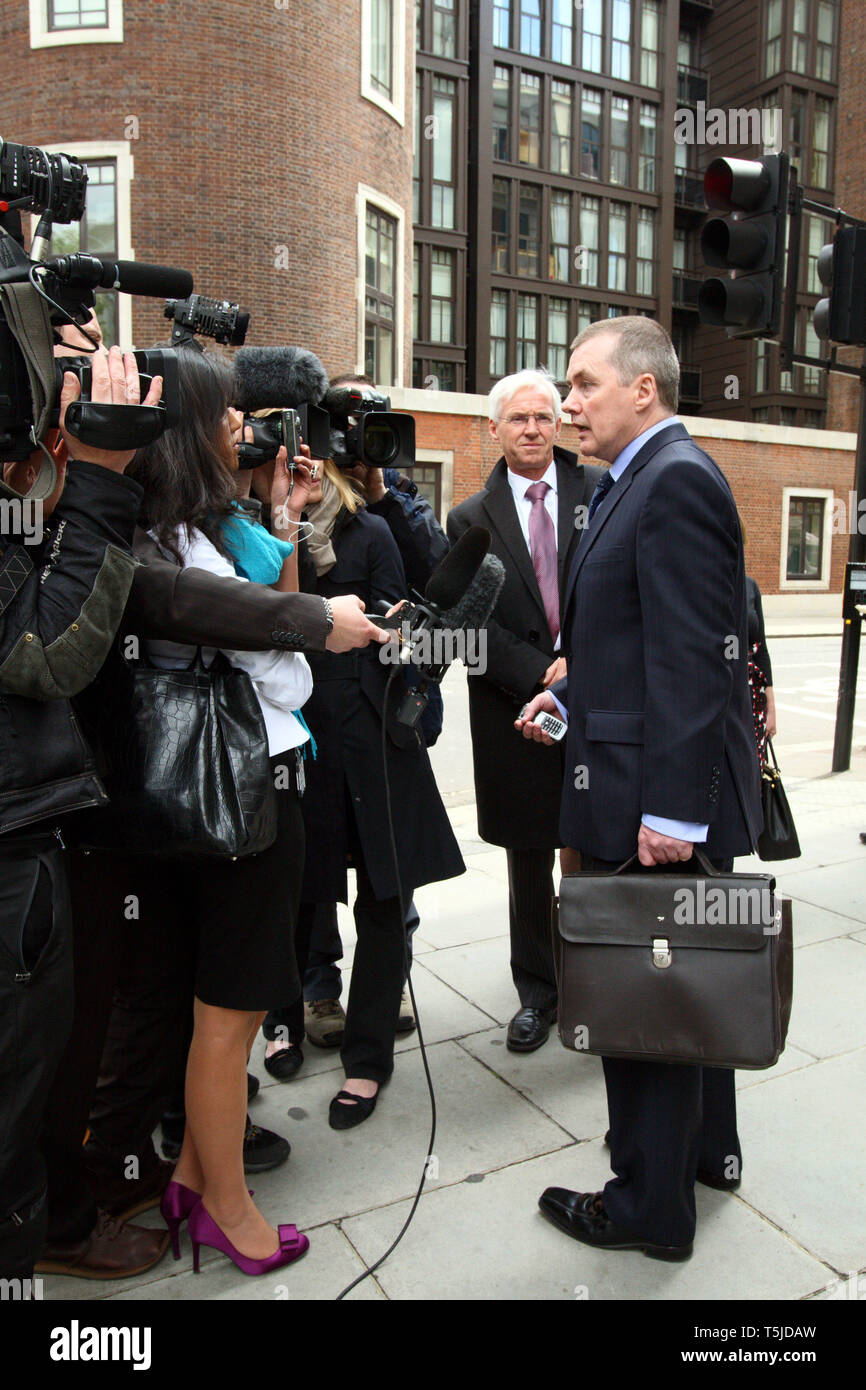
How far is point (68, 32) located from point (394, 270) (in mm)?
7265

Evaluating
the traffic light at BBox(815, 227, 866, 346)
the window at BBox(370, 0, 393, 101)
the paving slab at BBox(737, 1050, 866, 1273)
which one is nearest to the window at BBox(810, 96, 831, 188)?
the window at BBox(370, 0, 393, 101)

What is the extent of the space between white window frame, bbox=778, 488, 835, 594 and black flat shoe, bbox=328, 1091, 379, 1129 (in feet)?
91.4

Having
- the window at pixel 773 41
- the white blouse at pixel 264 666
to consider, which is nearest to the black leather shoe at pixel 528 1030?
the white blouse at pixel 264 666

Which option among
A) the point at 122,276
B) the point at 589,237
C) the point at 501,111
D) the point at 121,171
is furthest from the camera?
the point at 589,237

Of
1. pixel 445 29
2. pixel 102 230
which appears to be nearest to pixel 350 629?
pixel 102 230

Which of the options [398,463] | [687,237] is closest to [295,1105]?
[398,463]

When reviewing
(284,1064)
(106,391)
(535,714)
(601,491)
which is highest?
(106,391)

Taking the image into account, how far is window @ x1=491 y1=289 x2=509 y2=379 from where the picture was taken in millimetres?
32562

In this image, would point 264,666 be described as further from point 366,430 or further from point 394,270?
point 394,270

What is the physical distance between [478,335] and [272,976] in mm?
32063

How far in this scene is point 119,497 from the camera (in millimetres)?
1772

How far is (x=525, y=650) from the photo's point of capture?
132 inches

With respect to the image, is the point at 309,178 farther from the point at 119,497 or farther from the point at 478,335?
the point at 119,497

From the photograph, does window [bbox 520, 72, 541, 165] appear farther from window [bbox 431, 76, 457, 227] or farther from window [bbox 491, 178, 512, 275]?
window [bbox 431, 76, 457, 227]
